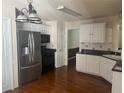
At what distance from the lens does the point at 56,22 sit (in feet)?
18.7

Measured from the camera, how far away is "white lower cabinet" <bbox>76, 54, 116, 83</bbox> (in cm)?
375

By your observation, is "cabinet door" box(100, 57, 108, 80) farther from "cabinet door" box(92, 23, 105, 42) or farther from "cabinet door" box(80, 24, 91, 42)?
"cabinet door" box(80, 24, 91, 42)

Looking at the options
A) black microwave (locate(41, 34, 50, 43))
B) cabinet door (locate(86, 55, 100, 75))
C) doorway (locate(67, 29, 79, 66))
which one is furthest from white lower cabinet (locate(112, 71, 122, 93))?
doorway (locate(67, 29, 79, 66))

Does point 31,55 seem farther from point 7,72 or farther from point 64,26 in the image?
point 64,26

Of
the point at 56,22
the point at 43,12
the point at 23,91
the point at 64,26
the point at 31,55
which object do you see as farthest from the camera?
the point at 64,26

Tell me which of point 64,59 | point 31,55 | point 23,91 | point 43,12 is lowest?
point 23,91

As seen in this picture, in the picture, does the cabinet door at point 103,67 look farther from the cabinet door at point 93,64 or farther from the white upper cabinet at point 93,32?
the white upper cabinet at point 93,32

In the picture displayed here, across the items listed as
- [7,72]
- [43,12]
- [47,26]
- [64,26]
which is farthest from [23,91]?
[64,26]

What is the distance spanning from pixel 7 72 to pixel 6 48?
0.73 m

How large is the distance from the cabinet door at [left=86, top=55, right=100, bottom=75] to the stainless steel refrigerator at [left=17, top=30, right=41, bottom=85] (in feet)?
6.73

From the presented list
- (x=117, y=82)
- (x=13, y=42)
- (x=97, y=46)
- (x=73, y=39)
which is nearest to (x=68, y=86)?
(x=117, y=82)

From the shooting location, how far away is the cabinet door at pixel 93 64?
443cm

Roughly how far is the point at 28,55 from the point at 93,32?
116 inches

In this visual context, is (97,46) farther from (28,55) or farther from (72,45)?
(28,55)
